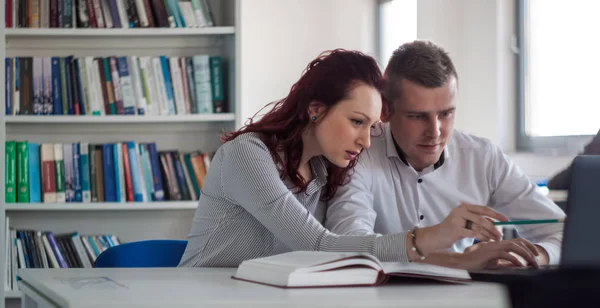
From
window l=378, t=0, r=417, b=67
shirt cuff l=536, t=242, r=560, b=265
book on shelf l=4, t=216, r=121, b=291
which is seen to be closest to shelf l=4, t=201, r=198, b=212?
book on shelf l=4, t=216, r=121, b=291

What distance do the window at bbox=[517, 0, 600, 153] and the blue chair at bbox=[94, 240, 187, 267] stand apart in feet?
6.36

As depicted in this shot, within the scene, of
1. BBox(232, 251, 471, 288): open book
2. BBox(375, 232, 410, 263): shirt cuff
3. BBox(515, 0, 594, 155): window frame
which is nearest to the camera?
BBox(232, 251, 471, 288): open book

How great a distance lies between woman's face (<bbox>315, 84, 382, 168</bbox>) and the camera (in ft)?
6.22

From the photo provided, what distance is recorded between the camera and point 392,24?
156 inches

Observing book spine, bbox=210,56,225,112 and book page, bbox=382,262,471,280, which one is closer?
book page, bbox=382,262,471,280

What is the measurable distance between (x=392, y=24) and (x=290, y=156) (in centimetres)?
222

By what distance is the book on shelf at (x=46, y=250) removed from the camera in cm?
335

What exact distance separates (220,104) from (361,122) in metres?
1.55

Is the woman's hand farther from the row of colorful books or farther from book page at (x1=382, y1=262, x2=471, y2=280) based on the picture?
the row of colorful books

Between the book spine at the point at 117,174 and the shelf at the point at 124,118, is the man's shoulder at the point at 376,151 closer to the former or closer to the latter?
the shelf at the point at 124,118

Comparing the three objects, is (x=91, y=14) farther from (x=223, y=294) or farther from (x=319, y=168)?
(x=223, y=294)

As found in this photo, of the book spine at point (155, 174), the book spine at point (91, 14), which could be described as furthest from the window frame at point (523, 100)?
the book spine at point (91, 14)

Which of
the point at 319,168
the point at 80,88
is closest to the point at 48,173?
the point at 80,88

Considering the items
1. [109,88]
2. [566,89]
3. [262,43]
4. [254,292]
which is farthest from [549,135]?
[254,292]
